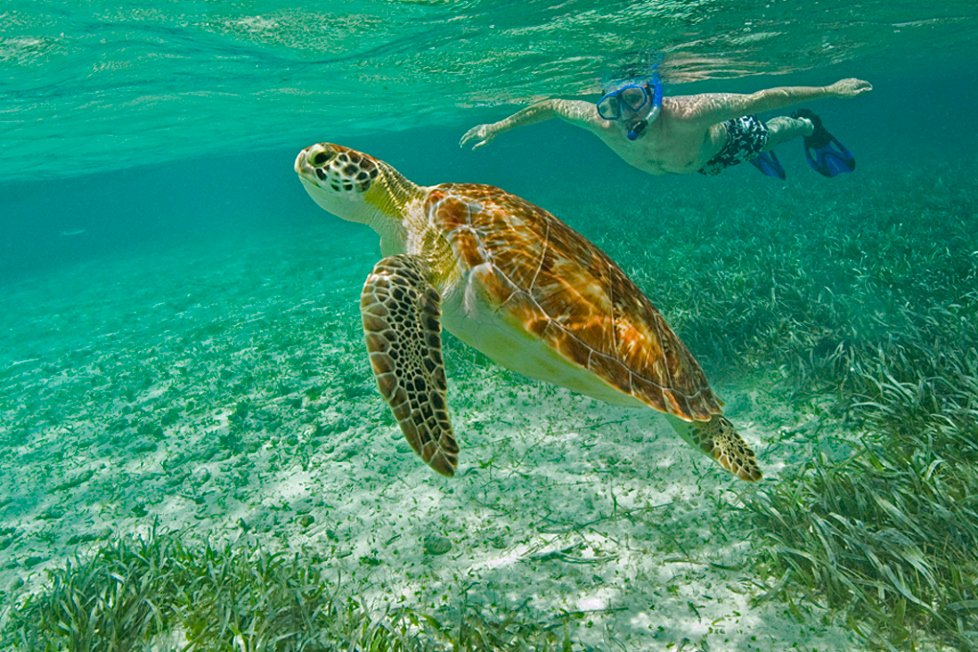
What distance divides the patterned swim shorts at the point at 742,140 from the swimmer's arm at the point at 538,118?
1.89 m

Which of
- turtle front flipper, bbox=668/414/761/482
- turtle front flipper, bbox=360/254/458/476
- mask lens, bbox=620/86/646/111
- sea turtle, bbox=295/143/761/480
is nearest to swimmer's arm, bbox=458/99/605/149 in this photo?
mask lens, bbox=620/86/646/111

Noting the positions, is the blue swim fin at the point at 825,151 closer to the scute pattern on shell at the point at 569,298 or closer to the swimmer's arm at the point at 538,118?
the swimmer's arm at the point at 538,118

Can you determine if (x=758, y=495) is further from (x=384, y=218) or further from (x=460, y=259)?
(x=384, y=218)

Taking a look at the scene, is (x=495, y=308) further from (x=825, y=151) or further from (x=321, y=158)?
(x=825, y=151)

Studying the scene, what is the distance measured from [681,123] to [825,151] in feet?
12.6

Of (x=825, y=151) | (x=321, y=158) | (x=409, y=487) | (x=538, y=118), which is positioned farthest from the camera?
(x=825, y=151)

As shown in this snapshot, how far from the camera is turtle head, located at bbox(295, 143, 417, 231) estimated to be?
11.9ft

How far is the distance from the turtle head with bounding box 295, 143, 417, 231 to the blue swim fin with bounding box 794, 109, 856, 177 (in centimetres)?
821

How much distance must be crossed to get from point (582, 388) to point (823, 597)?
1757mm

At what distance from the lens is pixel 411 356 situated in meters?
2.73

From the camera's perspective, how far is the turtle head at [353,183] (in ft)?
11.9

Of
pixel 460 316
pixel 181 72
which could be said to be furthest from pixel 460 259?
pixel 181 72

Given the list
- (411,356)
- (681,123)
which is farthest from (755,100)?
(411,356)

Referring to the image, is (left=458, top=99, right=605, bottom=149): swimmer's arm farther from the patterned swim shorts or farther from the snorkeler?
the patterned swim shorts
